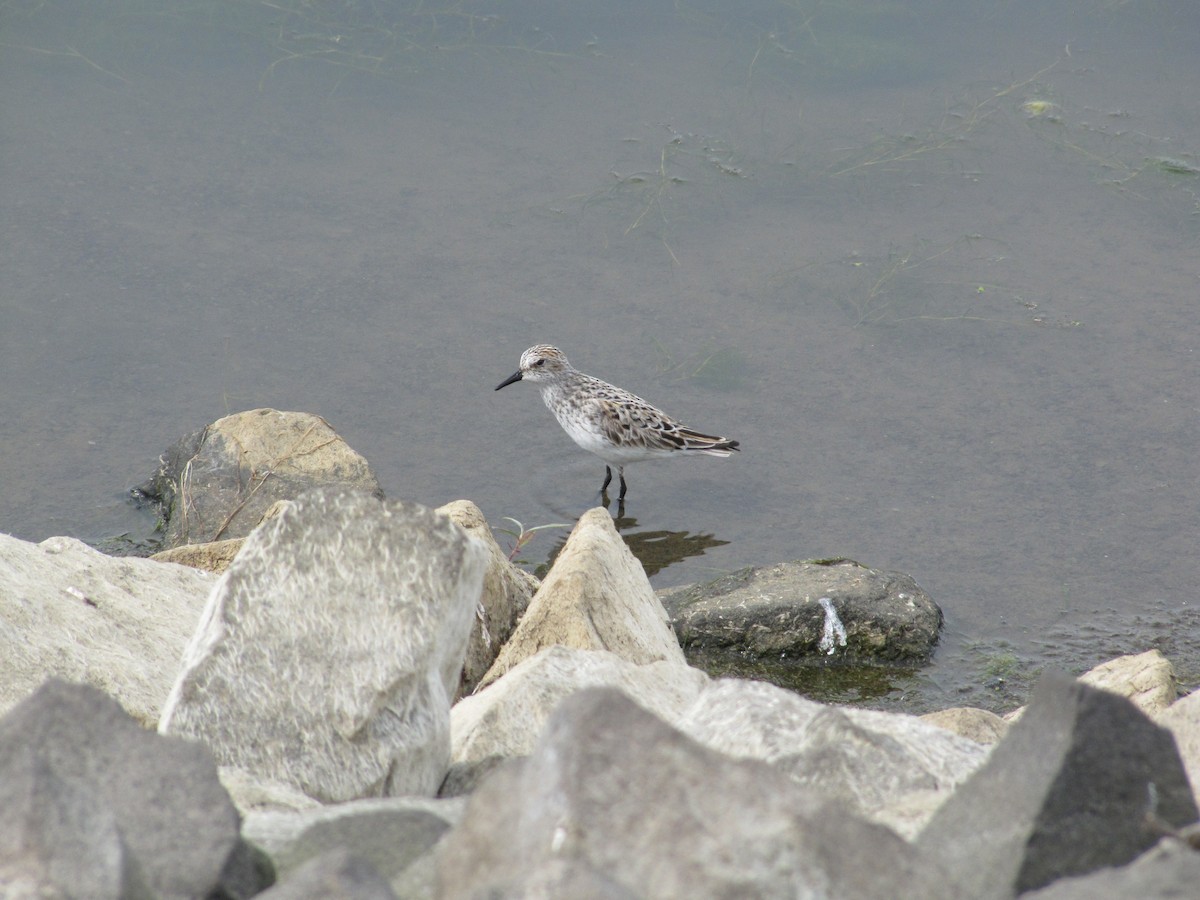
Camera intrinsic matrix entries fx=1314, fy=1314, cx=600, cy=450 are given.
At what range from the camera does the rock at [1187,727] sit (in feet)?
12.3

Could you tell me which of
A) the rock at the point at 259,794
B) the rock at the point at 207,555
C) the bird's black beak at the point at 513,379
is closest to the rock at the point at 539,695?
the rock at the point at 259,794

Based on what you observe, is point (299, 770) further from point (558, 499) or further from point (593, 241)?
point (593, 241)

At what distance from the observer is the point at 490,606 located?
231 inches

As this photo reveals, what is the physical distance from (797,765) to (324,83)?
461 inches

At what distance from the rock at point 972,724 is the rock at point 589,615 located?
1072 millimetres

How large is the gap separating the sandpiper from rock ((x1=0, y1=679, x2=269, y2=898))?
6.86 meters

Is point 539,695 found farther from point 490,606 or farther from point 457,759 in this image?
point 490,606

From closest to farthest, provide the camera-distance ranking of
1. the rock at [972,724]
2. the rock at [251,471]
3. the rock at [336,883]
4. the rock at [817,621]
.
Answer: the rock at [336,883]
the rock at [972,724]
the rock at [817,621]
the rock at [251,471]

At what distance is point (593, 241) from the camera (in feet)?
38.8

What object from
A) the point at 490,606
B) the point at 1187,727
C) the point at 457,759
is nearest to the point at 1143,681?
the point at 1187,727

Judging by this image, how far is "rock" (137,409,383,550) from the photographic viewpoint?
799 centimetres

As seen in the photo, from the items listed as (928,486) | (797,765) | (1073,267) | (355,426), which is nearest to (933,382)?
(928,486)

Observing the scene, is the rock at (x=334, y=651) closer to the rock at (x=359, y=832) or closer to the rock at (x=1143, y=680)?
the rock at (x=359, y=832)

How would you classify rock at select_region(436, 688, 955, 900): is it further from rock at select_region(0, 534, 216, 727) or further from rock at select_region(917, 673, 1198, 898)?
rock at select_region(0, 534, 216, 727)
